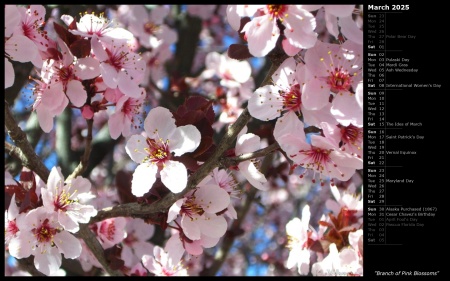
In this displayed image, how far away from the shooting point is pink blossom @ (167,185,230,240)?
145cm

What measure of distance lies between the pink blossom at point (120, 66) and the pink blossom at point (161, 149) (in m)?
0.18

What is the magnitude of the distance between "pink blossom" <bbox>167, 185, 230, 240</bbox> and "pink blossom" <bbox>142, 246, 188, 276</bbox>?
0.27m

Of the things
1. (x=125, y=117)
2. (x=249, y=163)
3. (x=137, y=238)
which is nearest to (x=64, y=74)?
(x=125, y=117)

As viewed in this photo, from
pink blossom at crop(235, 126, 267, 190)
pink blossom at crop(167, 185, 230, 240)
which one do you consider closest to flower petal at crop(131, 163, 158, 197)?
pink blossom at crop(167, 185, 230, 240)

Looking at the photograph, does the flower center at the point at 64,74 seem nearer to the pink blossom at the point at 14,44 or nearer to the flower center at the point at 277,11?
the pink blossom at the point at 14,44


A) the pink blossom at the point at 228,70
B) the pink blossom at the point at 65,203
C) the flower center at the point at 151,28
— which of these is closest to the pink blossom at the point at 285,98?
the pink blossom at the point at 65,203

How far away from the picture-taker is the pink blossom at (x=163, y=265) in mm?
1756
